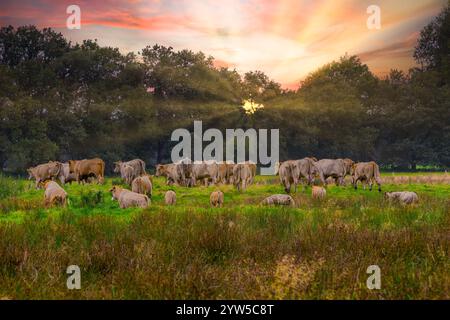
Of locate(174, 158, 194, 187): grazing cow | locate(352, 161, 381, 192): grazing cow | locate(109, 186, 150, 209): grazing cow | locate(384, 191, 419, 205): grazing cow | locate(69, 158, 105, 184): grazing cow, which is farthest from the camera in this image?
locate(69, 158, 105, 184): grazing cow

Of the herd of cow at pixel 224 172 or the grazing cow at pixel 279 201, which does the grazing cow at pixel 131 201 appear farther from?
the herd of cow at pixel 224 172

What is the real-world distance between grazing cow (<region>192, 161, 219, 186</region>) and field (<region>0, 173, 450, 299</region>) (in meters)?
17.8

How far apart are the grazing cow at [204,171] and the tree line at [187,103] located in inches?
744

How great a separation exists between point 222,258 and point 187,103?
163ft

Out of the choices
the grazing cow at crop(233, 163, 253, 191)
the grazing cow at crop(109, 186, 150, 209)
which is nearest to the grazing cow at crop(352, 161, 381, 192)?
the grazing cow at crop(233, 163, 253, 191)

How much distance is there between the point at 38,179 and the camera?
27531 millimetres

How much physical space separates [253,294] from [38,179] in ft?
83.4

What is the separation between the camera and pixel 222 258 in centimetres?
717

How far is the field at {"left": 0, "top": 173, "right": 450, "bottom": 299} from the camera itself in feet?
16.6

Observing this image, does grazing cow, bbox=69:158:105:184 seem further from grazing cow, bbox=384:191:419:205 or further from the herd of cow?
grazing cow, bbox=384:191:419:205

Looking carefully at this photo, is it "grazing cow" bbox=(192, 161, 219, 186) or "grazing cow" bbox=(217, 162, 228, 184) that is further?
"grazing cow" bbox=(217, 162, 228, 184)

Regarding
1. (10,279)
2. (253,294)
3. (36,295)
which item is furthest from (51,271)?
(253,294)

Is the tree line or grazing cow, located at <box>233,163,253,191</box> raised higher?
the tree line

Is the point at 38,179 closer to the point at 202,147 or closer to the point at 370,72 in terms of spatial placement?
the point at 202,147
